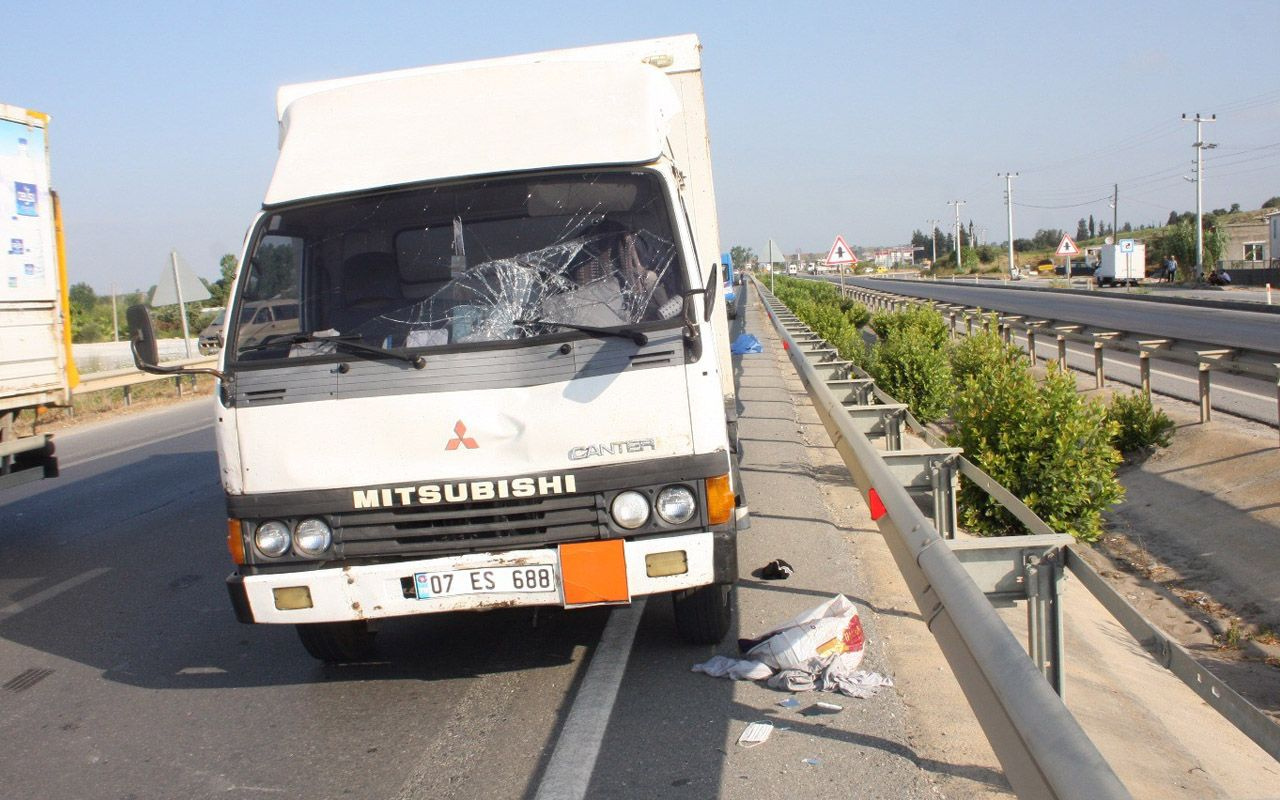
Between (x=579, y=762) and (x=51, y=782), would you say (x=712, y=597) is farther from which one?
(x=51, y=782)

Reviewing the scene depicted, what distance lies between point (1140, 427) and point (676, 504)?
8913mm

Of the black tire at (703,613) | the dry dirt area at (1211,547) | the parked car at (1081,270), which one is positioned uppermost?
the parked car at (1081,270)

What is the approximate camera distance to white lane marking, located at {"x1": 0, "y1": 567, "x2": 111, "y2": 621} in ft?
24.0

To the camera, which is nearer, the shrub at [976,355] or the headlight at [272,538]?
the headlight at [272,538]

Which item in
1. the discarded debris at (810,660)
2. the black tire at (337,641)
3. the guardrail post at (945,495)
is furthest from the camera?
the guardrail post at (945,495)

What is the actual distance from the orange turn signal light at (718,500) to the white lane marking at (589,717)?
0.90 metres

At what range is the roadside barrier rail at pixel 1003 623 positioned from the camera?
2520 mm

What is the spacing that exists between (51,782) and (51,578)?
4174 millimetres

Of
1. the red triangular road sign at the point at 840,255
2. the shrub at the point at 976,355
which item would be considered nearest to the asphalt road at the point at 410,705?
the shrub at the point at 976,355

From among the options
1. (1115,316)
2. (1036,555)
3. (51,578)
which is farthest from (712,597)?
(1115,316)

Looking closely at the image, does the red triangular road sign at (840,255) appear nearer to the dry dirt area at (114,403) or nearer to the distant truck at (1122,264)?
the dry dirt area at (114,403)

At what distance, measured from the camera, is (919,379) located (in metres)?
14.9

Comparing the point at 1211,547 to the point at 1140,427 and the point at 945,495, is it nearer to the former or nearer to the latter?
the point at 1140,427

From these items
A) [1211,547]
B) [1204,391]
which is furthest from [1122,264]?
[1211,547]
